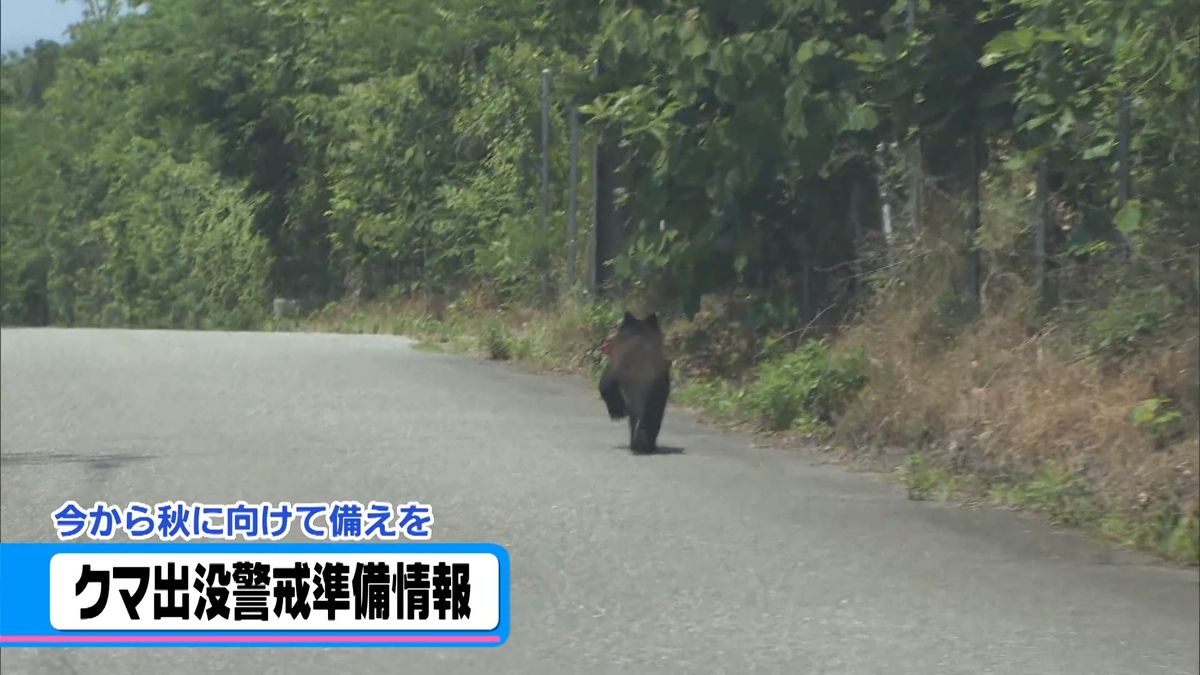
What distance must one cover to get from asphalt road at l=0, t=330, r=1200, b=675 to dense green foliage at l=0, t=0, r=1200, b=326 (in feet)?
8.20

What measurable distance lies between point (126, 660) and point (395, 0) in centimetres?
3410

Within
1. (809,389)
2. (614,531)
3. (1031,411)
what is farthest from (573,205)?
(614,531)

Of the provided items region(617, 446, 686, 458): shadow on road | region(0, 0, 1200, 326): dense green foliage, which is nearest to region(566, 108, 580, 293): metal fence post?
region(0, 0, 1200, 326): dense green foliage

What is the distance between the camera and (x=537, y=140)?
3378 cm

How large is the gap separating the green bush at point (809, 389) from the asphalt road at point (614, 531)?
1.48ft

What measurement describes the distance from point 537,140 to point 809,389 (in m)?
20.1

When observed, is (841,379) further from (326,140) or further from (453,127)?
(326,140)

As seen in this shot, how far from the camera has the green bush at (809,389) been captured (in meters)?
14.3

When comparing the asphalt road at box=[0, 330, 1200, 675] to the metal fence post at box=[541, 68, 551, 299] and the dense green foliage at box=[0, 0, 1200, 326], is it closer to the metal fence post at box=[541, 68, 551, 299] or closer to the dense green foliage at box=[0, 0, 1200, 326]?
the dense green foliage at box=[0, 0, 1200, 326]

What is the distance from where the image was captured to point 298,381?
1884cm

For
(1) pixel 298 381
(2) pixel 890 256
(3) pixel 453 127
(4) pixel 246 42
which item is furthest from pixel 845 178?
(4) pixel 246 42

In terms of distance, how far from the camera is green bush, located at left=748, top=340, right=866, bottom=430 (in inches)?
563
